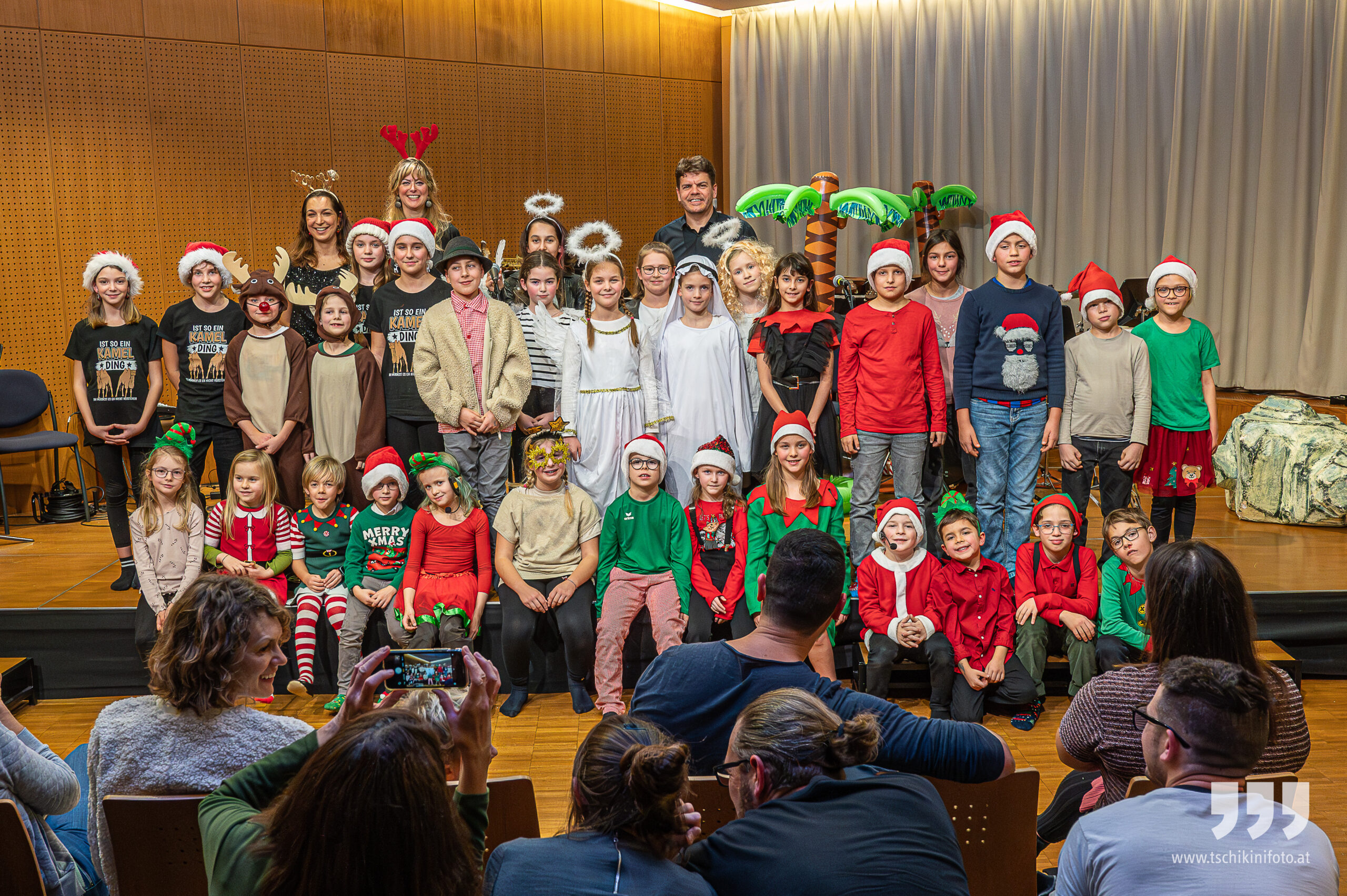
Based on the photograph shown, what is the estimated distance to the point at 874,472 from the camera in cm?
404

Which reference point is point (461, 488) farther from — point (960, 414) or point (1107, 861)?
point (1107, 861)

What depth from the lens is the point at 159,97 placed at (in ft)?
21.1

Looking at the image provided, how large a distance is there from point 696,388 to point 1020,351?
1.25 meters

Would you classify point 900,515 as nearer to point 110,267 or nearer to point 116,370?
point 116,370

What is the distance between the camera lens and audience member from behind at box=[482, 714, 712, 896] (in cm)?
127

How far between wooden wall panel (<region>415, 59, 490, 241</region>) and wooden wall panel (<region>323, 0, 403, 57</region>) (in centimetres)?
22

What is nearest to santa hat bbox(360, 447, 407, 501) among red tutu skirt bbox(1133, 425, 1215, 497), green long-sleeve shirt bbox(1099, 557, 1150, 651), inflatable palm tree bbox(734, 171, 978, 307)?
inflatable palm tree bbox(734, 171, 978, 307)

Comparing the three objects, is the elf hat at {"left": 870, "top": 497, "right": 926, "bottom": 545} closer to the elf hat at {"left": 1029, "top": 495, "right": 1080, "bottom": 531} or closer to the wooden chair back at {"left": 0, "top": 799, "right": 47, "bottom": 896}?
the elf hat at {"left": 1029, "top": 495, "right": 1080, "bottom": 531}

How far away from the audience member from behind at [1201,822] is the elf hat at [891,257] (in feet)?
9.11

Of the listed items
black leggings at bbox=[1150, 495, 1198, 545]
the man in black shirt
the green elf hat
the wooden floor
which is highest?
the man in black shirt

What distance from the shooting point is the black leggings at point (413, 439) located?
13.5 feet

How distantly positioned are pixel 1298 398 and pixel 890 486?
8.80 ft

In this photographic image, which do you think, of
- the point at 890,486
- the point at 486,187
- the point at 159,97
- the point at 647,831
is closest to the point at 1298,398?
the point at 890,486

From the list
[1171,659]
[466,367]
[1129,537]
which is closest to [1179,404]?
[1129,537]
